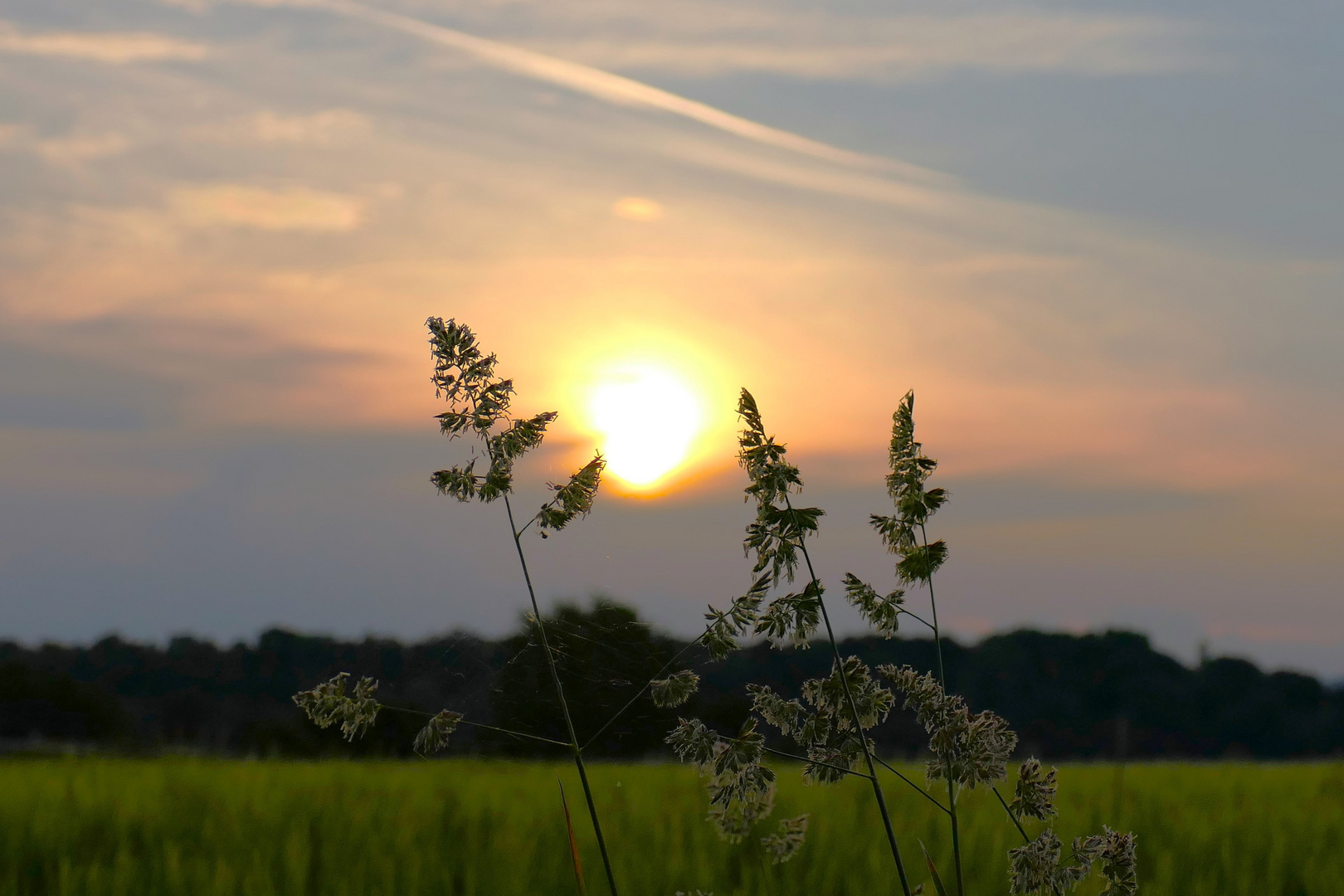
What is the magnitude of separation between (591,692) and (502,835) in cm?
237

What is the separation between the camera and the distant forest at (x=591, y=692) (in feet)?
10.4

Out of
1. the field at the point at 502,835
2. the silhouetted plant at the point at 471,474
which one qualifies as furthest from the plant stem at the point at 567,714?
the field at the point at 502,835

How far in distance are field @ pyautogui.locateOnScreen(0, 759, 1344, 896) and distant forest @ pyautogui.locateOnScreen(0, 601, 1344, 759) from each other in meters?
0.54

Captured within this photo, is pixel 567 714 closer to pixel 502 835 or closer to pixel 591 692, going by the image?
pixel 591 692

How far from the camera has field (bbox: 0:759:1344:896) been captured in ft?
16.1

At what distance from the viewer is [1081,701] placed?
15.6 meters

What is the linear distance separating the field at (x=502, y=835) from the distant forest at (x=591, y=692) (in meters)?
0.54

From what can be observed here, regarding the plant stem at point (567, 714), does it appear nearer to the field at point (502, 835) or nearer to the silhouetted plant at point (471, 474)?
the silhouetted plant at point (471, 474)

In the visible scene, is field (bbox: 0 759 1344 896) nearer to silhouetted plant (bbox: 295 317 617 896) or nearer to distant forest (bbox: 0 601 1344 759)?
distant forest (bbox: 0 601 1344 759)

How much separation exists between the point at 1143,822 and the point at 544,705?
15.3 ft

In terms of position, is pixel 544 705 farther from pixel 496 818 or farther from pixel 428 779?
pixel 428 779

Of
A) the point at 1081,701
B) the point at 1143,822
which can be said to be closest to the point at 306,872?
the point at 1143,822

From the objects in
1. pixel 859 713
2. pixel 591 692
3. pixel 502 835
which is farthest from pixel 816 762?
pixel 502 835

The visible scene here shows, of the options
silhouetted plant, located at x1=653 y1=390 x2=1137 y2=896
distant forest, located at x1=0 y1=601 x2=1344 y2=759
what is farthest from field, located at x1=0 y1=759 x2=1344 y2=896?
silhouetted plant, located at x1=653 y1=390 x2=1137 y2=896
